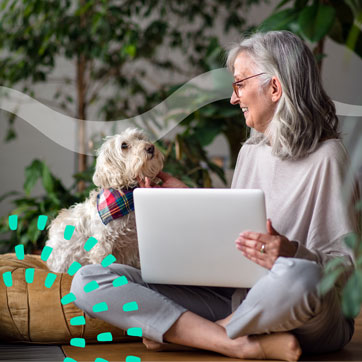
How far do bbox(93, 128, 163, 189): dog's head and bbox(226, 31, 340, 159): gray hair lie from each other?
416mm

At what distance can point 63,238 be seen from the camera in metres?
2.15

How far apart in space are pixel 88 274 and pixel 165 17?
141 inches

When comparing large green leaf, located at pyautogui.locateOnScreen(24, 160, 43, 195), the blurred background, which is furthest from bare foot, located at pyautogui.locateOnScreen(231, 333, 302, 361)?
large green leaf, located at pyautogui.locateOnScreen(24, 160, 43, 195)

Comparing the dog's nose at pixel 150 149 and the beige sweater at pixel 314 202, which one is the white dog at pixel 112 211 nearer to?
the dog's nose at pixel 150 149

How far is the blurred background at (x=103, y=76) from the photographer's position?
3520 mm
